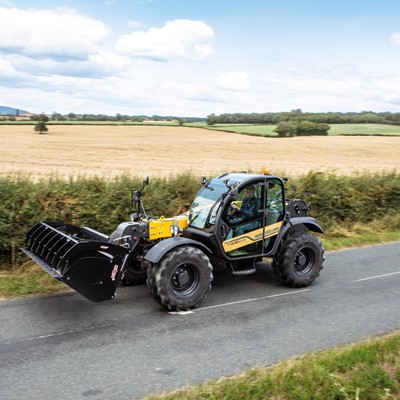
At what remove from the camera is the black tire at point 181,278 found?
691 cm

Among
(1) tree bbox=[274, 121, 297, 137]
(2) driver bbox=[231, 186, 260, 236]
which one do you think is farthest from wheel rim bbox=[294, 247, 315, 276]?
(1) tree bbox=[274, 121, 297, 137]

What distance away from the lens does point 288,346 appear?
19.7 feet

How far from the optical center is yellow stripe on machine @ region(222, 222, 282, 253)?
7730mm

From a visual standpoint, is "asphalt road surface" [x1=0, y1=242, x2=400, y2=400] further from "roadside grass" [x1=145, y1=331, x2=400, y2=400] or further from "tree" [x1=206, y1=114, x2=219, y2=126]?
"tree" [x1=206, y1=114, x2=219, y2=126]

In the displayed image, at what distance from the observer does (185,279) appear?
718 centimetres

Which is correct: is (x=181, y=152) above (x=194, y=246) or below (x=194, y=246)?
above

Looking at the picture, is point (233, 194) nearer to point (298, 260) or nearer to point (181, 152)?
point (298, 260)

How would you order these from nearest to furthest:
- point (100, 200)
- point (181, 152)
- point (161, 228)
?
point (161, 228) < point (100, 200) < point (181, 152)

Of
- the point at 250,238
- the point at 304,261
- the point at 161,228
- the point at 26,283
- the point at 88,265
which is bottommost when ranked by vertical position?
the point at 26,283

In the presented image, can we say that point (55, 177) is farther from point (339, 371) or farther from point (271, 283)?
point (339, 371)

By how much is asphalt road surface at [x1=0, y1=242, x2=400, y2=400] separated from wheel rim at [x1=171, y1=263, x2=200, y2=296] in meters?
0.35

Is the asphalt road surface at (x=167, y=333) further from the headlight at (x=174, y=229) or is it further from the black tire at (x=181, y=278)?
the headlight at (x=174, y=229)

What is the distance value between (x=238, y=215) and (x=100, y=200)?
3478mm

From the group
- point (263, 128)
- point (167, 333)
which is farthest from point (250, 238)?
point (263, 128)
